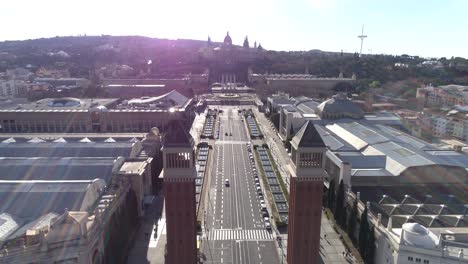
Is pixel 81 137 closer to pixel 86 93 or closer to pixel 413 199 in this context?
pixel 413 199

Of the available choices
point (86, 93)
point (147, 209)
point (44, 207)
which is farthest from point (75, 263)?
point (86, 93)

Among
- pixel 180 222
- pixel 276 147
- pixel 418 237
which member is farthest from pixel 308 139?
pixel 276 147

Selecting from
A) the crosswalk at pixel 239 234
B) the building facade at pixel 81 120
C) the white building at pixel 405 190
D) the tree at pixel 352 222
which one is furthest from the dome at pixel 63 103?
the tree at pixel 352 222

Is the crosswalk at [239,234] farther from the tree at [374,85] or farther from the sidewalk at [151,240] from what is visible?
the tree at [374,85]

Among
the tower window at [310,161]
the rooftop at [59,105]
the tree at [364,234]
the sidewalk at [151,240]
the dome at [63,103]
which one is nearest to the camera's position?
the tower window at [310,161]

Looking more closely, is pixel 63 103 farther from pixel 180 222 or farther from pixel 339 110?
pixel 180 222

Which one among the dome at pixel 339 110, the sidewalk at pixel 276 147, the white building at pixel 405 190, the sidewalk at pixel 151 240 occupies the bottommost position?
the sidewalk at pixel 151 240
